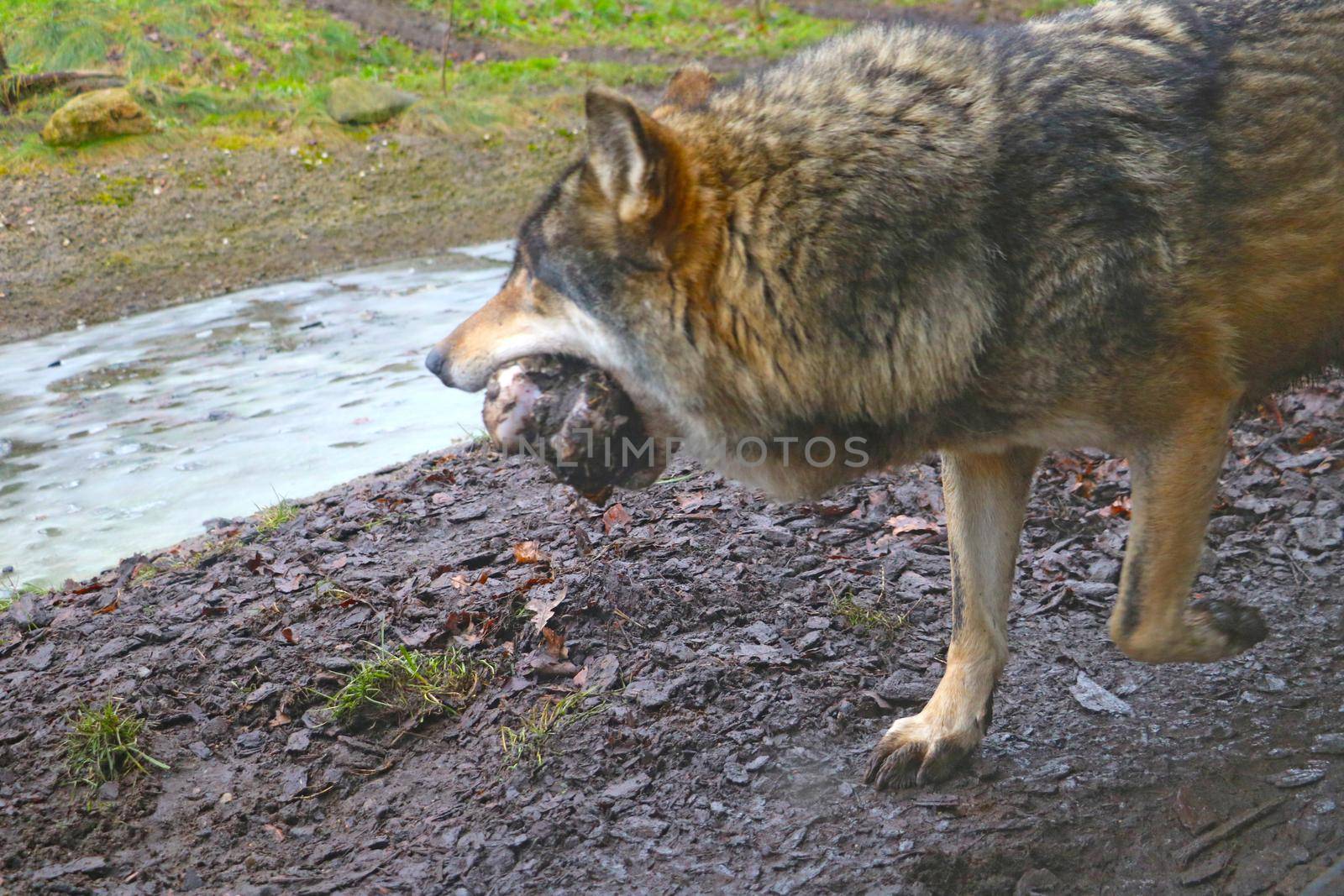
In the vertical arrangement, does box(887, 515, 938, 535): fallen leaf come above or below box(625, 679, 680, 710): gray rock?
above

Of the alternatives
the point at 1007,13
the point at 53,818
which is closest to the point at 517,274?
the point at 53,818

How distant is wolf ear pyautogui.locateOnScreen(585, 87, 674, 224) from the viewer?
2.48 metres

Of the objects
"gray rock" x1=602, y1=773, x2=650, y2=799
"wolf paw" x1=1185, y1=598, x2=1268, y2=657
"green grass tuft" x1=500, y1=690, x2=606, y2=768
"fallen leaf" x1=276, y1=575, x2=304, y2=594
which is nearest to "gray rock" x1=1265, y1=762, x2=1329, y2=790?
"wolf paw" x1=1185, y1=598, x2=1268, y2=657

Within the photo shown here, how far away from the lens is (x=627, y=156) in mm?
2578

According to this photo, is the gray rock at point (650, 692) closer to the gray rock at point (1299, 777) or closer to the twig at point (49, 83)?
the gray rock at point (1299, 777)

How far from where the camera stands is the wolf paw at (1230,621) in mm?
2920

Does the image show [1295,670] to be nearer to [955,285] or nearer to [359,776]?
[955,285]

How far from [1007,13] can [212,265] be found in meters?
15.5

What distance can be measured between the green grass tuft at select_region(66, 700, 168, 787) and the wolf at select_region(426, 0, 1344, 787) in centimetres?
193

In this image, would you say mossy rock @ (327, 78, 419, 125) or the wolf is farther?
mossy rock @ (327, 78, 419, 125)

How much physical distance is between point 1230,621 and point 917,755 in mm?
936

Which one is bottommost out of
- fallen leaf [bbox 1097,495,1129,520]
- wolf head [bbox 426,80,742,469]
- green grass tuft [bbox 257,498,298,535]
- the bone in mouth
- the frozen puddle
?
the frozen puddle

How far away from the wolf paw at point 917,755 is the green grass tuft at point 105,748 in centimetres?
227

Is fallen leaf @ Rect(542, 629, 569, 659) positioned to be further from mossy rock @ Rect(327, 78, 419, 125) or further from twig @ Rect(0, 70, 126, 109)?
twig @ Rect(0, 70, 126, 109)
